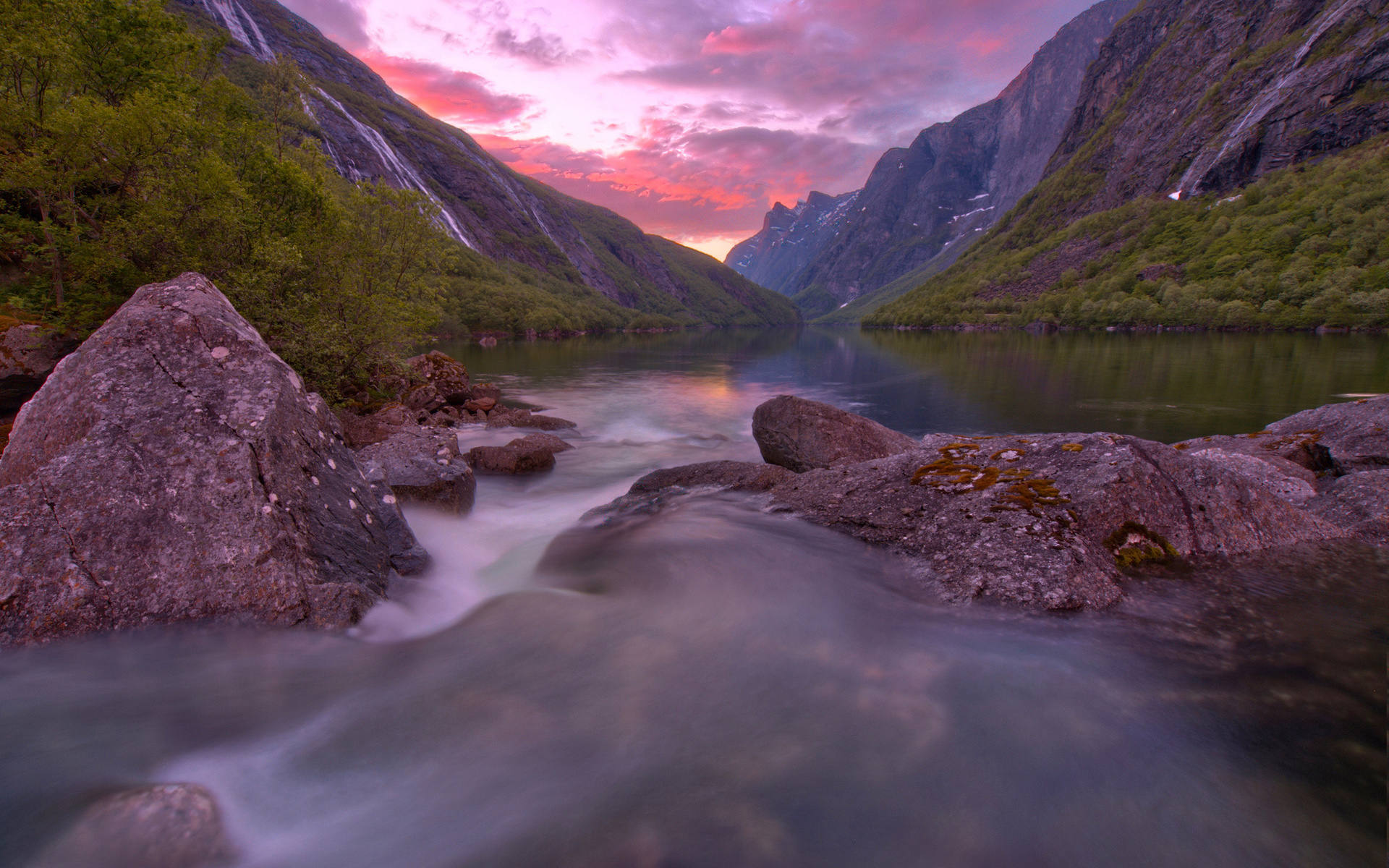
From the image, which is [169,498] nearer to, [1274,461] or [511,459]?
[511,459]

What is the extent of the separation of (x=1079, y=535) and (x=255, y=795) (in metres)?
9.39

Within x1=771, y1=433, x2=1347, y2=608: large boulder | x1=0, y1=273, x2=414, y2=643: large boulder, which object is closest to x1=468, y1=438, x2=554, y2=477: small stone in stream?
x1=0, y1=273, x2=414, y2=643: large boulder

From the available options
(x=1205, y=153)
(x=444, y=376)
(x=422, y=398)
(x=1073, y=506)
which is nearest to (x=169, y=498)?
(x=1073, y=506)

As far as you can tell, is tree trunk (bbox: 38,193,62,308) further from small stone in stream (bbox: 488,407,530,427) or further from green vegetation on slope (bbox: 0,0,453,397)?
small stone in stream (bbox: 488,407,530,427)

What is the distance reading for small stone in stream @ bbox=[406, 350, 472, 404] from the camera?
27281 mm

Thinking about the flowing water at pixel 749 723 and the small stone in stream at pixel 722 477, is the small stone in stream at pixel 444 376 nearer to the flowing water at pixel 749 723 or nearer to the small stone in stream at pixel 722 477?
the small stone in stream at pixel 722 477

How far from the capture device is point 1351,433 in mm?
12258

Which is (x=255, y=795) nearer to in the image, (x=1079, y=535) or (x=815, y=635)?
(x=815, y=635)

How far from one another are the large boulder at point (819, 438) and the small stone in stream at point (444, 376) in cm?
1848

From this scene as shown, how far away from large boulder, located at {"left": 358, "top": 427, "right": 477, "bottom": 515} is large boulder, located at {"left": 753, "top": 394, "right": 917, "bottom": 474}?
813 cm

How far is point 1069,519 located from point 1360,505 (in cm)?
603

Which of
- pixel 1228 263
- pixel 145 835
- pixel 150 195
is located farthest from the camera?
pixel 1228 263

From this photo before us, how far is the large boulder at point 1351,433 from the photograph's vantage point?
1142 centimetres

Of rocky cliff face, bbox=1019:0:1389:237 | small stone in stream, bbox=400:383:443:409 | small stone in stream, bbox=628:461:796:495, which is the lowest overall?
small stone in stream, bbox=628:461:796:495
